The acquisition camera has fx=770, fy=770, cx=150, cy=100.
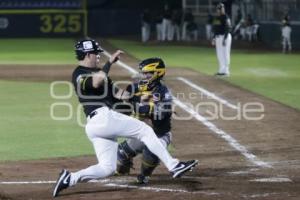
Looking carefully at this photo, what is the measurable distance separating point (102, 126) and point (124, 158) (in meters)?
1.07

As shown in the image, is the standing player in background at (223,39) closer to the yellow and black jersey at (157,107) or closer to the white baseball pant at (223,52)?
the white baseball pant at (223,52)

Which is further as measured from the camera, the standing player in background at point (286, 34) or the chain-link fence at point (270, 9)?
the chain-link fence at point (270, 9)

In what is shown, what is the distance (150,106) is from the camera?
8.86 metres

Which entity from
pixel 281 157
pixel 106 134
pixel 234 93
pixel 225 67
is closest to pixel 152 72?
pixel 106 134

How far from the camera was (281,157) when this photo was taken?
10703mm

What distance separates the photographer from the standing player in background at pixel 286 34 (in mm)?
32344

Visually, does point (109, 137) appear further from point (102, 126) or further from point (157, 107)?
point (157, 107)

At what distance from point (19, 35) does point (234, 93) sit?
1086 inches

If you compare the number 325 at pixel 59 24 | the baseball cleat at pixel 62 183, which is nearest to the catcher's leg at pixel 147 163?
the baseball cleat at pixel 62 183

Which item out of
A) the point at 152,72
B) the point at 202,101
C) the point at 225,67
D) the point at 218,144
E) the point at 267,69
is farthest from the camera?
the point at 267,69

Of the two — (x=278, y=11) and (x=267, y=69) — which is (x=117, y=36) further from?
(x=267, y=69)

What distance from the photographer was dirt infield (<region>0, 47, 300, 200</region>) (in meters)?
8.40

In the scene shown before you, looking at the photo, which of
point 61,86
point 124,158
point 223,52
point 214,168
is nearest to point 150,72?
point 124,158

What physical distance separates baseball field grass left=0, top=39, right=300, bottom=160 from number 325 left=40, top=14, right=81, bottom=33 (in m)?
1.56
